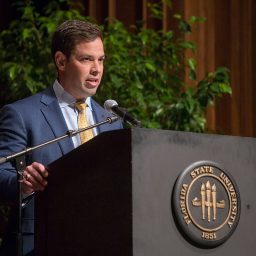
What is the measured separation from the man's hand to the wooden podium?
0.09 feet

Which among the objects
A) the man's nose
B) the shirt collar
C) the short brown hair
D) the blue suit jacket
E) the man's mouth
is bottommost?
the blue suit jacket

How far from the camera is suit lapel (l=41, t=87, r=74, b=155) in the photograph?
2697 millimetres

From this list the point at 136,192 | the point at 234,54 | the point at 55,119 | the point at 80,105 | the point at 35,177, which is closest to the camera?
the point at 136,192

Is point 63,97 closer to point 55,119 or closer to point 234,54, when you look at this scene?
point 55,119

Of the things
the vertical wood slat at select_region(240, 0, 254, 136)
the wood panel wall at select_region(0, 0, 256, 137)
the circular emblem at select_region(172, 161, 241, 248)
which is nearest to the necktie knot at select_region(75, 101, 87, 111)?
the circular emblem at select_region(172, 161, 241, 248)

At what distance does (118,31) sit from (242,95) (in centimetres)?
157

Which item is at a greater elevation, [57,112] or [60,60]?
[60,60]

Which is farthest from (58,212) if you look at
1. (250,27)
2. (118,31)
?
(250,27)

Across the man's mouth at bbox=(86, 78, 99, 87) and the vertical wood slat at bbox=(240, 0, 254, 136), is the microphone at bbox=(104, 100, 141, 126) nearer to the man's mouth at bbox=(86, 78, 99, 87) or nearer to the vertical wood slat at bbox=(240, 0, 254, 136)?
the man's mouth at bbox=(86, 78, 99, 87)

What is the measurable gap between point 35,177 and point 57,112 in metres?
0.50

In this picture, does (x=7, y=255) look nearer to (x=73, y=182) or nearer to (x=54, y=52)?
(x=73, y=182)

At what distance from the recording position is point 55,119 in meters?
2.76

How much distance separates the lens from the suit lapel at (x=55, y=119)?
2.70 meters

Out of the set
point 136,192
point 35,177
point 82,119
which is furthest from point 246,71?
point 136,192
